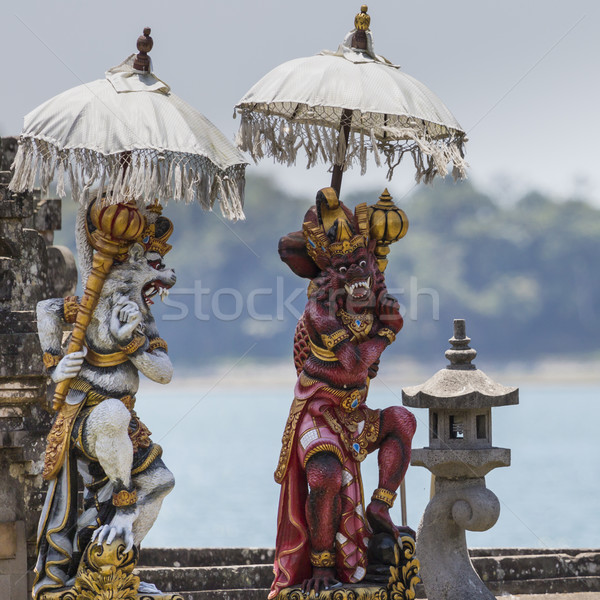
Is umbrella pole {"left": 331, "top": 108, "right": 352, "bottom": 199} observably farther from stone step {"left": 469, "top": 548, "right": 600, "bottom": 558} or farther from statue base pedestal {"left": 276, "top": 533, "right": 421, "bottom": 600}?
stone step {"left": 469, "top": 548, "right": 600, "bottom": 558}

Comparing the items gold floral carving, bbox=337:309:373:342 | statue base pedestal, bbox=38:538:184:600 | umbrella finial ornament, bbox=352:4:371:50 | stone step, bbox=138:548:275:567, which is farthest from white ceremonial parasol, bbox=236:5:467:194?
stone step, bbox=138:548:275:567

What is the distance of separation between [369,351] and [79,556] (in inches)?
82.1

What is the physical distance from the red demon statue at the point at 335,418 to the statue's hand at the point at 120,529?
90cm

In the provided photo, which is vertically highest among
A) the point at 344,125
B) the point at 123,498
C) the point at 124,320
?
the point at 344,125

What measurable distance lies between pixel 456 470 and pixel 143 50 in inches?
145

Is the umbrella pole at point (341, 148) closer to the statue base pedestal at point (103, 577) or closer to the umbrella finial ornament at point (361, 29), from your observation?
the umbrella finial ornament at point (361, 29)

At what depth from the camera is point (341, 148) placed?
25.8ft

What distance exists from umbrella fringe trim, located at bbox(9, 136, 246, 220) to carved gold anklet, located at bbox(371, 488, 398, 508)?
1894mm

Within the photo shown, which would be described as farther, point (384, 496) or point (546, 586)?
point (546, 586)

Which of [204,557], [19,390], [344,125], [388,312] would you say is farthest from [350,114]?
[204,557]

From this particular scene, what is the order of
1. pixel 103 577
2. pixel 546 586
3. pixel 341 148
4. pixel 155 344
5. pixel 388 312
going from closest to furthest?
1. pixel 103 577
2. pixel 155 344
3. pixel 388 312
4. pixel 341 148
5. pixel 546 586

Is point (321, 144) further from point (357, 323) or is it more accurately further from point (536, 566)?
point (536, 566)

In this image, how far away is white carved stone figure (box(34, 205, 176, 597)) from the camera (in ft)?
24.0

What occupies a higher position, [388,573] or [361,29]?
[361,29]
